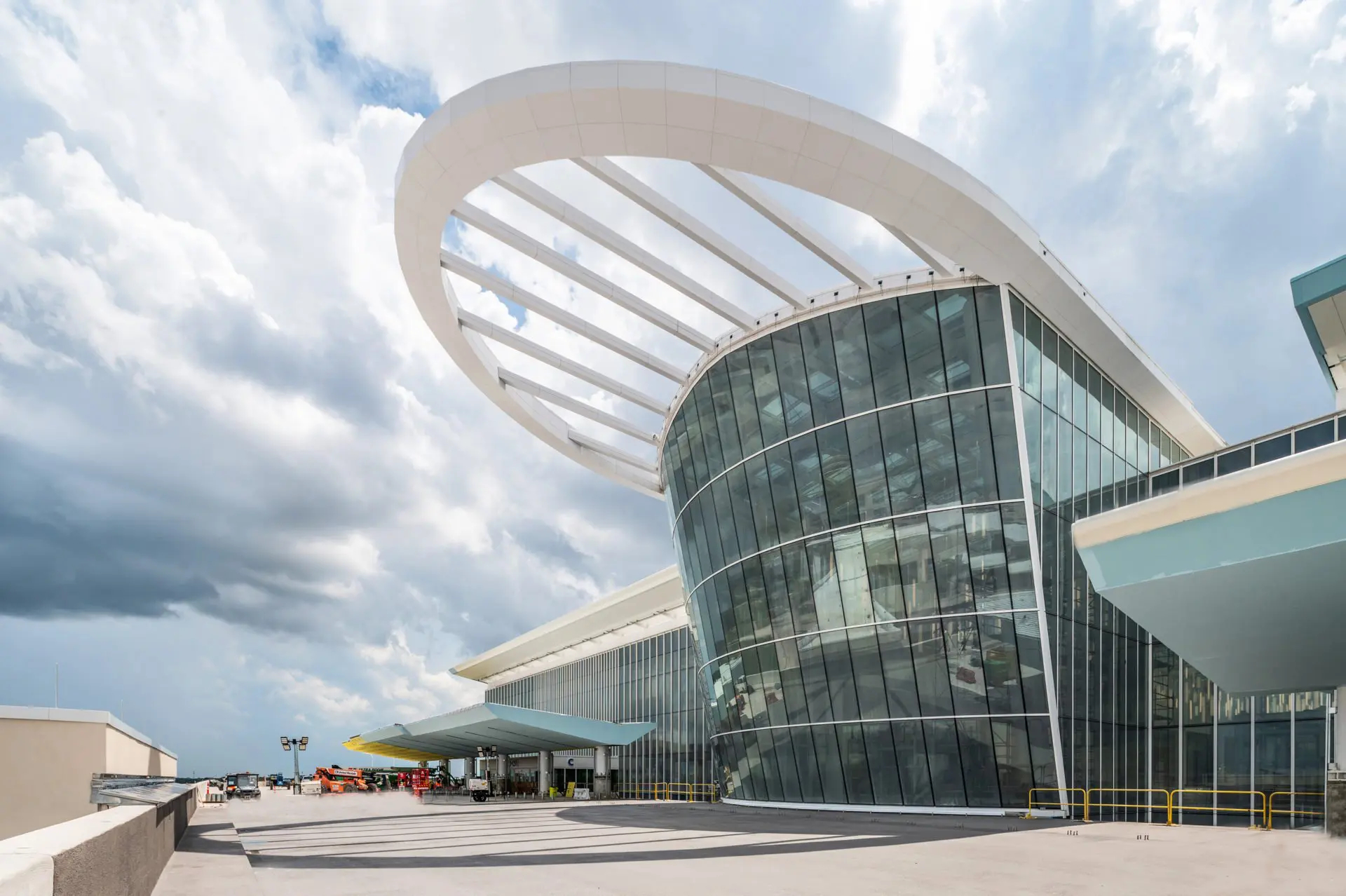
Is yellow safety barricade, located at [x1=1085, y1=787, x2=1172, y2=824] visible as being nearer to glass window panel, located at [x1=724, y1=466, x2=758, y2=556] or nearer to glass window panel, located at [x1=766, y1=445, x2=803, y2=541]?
glass window panel, located at [x1=766, y1=445, x2=803, y2=541]

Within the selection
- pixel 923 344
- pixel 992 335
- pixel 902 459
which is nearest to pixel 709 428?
pixel 902 459

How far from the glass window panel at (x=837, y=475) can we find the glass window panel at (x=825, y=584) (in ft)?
2.88

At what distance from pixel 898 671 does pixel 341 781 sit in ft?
223

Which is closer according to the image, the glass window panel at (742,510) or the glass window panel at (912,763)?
the glass window panel at (912,763)

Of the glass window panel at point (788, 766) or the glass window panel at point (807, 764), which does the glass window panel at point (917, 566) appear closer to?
the glass window panel at point (807, 764)

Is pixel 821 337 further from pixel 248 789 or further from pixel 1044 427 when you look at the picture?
pixel 248 789

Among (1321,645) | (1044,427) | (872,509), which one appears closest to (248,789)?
(872,509)

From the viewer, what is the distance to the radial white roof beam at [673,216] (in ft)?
68.0

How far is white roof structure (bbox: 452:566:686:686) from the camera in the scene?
53.7 meters

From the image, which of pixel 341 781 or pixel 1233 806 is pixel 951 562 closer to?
pixel 1233 806

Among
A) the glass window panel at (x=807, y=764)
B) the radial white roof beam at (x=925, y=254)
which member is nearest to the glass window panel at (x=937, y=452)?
the radial white roof beam at (x=925, y=254)

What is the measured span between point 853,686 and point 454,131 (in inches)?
694

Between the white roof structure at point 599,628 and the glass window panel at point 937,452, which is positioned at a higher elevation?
the glass window panel at point 937,452

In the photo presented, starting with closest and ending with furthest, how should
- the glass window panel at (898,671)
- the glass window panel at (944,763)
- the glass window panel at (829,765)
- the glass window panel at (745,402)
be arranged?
1. the glass window panel at (944,763)
2. the glass window panel at (898,671)
3. the glass window panel at (829,765)
4. the glass window panel at (745,402)
